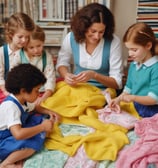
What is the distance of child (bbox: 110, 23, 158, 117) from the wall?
34.8 inches

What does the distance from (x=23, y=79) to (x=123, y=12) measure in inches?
55.4

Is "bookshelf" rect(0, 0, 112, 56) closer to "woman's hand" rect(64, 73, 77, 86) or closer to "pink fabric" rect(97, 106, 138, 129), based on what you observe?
"woman's hand" rect(64, 73, 77, 86)

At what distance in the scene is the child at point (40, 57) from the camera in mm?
1897

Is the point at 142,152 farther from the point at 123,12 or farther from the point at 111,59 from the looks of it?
the point at 123,12

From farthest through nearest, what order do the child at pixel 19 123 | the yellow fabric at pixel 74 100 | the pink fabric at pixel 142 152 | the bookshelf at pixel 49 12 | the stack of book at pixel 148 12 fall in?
1. the bookshelf at pixel 49 12
2. the stack of book at pixel 148 12
3. the yellow fabric at pixel 74 100
4. the child at pixel 19 123
5. the pink fabric at pixel 142 152

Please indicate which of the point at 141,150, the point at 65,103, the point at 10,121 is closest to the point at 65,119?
the point at 65,103

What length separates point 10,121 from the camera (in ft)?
4.71

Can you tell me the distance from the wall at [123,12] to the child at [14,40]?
2.90 feet

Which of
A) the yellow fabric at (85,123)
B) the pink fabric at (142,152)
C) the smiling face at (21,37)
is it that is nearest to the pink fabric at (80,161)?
the yellow fabric at (85,123)

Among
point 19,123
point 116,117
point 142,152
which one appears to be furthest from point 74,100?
point 142,152

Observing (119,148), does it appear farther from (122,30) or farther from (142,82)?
(122,30)

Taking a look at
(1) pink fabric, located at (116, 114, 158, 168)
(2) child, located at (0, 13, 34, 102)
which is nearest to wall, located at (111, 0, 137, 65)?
(2) child, located at (0, 13, 34, 102)

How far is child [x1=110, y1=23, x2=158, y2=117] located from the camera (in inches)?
67.2

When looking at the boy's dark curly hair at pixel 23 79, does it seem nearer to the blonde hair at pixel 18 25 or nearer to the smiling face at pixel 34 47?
the smiling face at pixel 34 47
